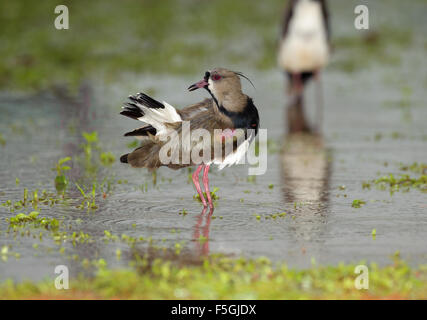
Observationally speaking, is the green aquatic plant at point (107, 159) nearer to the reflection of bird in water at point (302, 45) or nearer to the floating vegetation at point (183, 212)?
the floating vegetation at point (183, 212)

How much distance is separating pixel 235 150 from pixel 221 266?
1771 millimetres

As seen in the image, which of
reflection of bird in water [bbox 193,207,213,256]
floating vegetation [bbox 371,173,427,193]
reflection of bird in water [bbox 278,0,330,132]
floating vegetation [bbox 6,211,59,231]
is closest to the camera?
reflection of bird in water [bbox 193,207,213,256]

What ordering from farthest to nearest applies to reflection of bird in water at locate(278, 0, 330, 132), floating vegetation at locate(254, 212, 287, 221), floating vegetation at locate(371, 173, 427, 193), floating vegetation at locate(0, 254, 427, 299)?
reflection of bird in water at locate(278, 0, 330, 132) → floating vegetation at locate(371, 173, 427, 193) → floating vegetation at locate(254, 212, 287, 221) → floating vegetation at locate(0, 254, 427, 299)

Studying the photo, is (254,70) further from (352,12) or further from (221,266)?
(221,266)

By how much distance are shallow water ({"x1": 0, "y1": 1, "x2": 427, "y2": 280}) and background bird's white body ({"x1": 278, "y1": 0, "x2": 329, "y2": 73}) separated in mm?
763

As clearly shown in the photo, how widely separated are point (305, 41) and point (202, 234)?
910 cm

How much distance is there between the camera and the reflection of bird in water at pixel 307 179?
7430 mm

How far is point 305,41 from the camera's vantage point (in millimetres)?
15469

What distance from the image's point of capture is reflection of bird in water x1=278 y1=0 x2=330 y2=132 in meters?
15.0

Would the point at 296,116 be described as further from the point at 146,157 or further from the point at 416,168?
the point at 146,157

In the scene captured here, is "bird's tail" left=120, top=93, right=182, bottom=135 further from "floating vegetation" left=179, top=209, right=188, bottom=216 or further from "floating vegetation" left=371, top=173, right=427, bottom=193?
"floating vegetation" left=371, top=173, right=427, bottom=193

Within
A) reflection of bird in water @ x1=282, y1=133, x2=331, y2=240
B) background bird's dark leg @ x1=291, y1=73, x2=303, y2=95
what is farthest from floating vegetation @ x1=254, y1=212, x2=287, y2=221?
background bird's dark leg @ x1=291, y1=73, x2=303, y2=95

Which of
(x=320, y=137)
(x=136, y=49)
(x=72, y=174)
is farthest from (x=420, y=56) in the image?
(x=72, y=174)

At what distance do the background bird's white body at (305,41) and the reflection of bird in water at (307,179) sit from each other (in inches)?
129
